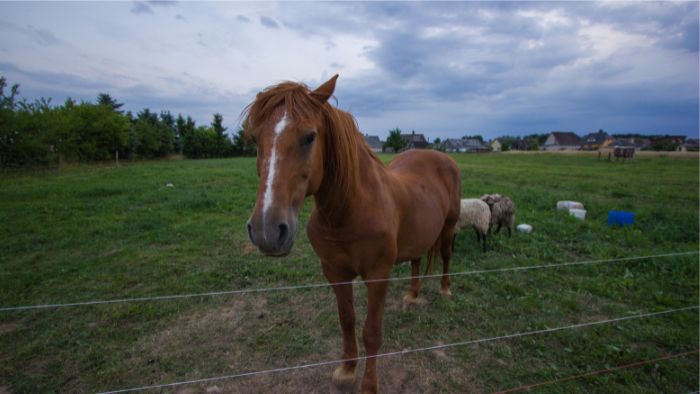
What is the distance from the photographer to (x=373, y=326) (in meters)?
2.32

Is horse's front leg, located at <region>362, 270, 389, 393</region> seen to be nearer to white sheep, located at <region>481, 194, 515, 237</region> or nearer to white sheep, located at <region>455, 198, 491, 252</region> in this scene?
white sheep, located at <region>455, 198, 491, 252</region>

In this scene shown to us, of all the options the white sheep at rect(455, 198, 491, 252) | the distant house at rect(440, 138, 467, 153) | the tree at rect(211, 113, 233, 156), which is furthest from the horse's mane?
the distant house at rect(440, 138, 467, 153)

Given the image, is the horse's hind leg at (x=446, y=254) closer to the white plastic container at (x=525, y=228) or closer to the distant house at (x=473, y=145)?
the white plastic container at (x=525, y=228)

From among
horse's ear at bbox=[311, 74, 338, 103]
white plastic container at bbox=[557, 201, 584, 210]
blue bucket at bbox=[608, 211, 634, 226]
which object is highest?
horse's ear at bbox=[311, 74, 338, 103]

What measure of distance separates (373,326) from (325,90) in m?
1.79

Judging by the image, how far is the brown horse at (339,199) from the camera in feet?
4.77

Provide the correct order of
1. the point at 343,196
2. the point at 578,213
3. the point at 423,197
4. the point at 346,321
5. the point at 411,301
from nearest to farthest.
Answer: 1. the point at 343,196
2. the point at 346,321
3. the point at 423,197
4. the point at 411,301
5. the point at 578,213

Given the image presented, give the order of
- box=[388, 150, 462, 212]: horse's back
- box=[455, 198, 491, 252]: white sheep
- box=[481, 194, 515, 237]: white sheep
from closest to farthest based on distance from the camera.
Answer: box=[388, 150, 462, 212]: horse's back < box=[455, 198, 491, 252]: white sheep < box=[481, 194, 515, 237]: white sheep

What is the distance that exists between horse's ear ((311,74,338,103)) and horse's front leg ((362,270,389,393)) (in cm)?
132

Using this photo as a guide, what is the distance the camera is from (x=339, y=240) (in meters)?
2.14

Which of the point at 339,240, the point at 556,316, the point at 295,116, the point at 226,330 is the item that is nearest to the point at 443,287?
the point at 556,316

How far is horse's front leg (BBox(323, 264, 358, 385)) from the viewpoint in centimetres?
239

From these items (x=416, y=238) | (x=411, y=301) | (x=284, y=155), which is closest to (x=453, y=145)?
(x=411, y=301)

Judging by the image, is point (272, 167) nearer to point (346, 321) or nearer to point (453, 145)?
point (346, 321)
